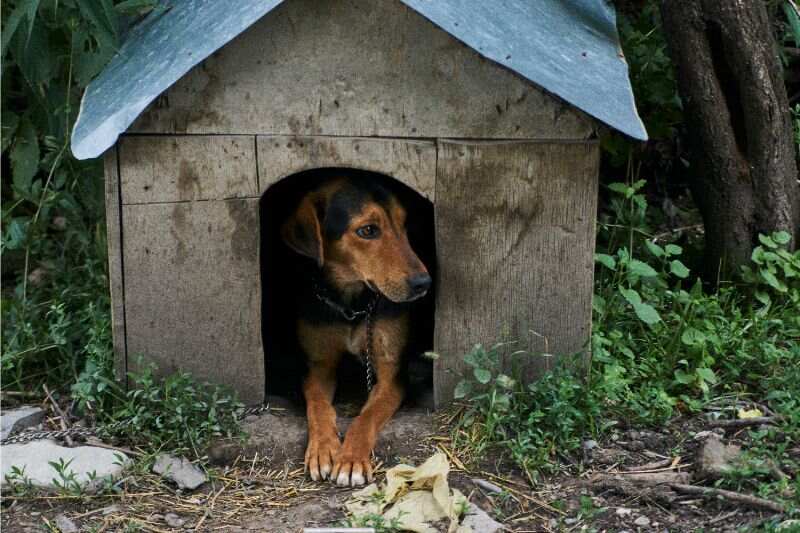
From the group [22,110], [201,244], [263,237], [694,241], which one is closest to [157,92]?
[201,244]

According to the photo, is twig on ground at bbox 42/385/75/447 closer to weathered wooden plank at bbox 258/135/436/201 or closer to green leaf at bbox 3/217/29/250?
green leaf at bbox 3/217/29/250

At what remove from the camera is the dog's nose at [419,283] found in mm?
4457

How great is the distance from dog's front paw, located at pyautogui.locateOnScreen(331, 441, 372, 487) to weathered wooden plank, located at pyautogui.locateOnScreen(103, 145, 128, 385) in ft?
3.36

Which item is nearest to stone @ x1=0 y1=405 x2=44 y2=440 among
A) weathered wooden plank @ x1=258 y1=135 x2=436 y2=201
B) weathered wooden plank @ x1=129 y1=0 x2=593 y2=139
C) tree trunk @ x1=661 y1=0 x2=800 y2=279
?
weathered wooden plank @ x1=129 y1=0 x2=593 y2=139

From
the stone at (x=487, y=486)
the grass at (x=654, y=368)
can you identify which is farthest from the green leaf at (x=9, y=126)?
the stone at (x=487, y=486)

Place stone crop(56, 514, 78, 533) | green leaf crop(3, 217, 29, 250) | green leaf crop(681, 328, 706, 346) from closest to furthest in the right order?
stone crop(56, 514, 78, 533) → green leaf crop(681, 328, 706, 346) → green leaf crop(3, 217, 29, 250)

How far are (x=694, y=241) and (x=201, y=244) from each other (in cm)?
283

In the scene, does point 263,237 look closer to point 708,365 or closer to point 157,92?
point 157,92

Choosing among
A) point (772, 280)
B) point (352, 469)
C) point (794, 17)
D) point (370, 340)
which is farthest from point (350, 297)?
point (794, 17)

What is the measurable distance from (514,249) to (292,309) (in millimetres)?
1263

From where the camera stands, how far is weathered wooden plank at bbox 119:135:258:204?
4430mm

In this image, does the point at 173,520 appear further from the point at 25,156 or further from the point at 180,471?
the point at 25,156

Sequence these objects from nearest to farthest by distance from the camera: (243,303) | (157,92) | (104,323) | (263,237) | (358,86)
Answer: (157,92)
(358,86)
(243,303)
(104,323)
(263,237)

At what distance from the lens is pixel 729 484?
162 inches
